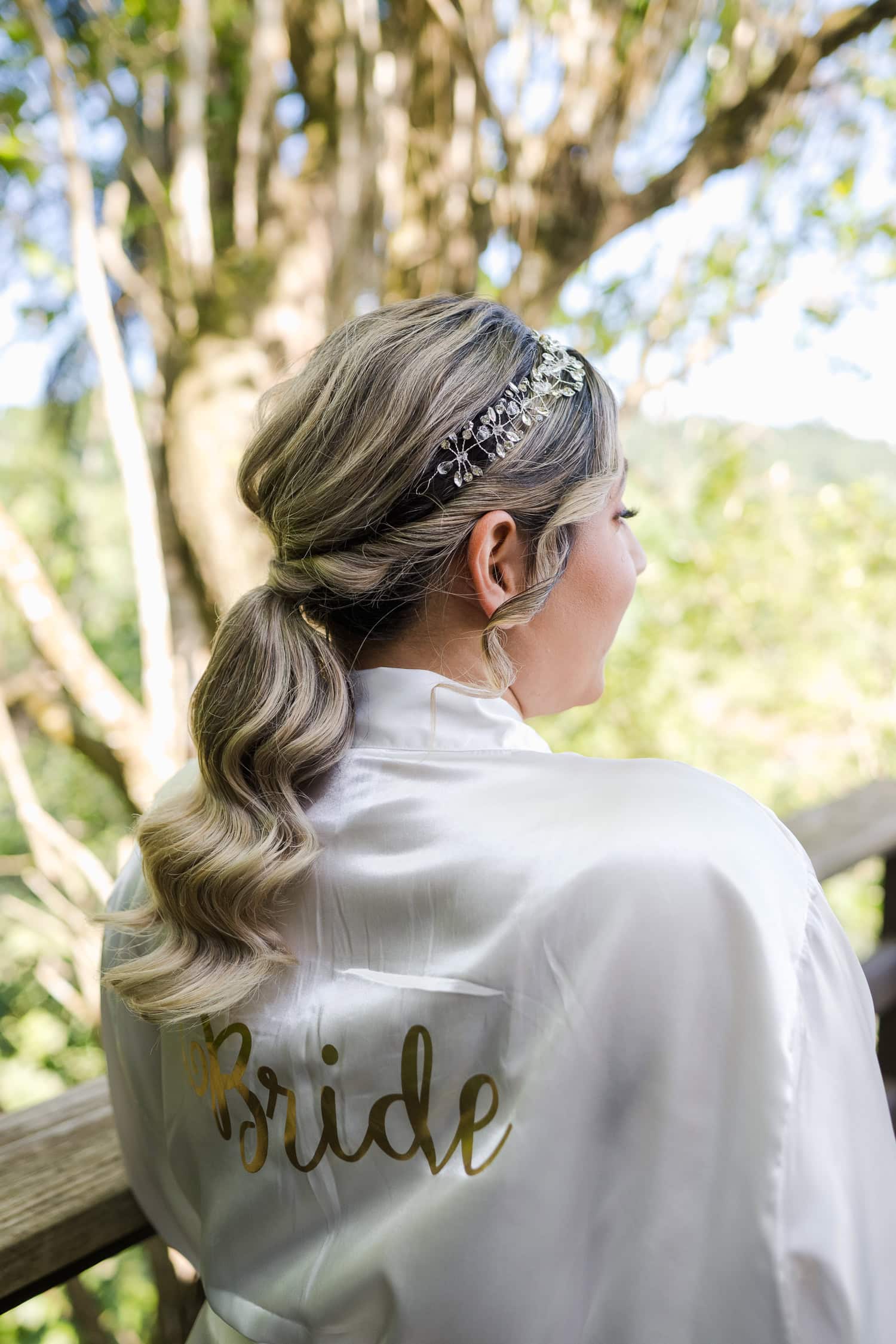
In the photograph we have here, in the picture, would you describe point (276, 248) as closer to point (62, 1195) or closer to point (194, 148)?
point (194, 148)

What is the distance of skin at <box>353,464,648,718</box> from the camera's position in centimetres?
88

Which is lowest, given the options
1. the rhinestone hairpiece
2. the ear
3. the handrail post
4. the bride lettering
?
the handrail post

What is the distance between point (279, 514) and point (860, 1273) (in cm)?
70

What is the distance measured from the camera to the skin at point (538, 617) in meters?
0.88

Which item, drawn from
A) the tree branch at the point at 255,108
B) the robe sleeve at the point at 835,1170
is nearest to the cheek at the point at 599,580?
the robe sleeve at the point at 835,1170

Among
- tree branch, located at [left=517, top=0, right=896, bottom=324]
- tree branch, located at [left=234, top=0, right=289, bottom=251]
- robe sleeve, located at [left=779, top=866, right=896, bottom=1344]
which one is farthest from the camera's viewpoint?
tree branch, located at [left=517, top=0, right=896, bottom=324]

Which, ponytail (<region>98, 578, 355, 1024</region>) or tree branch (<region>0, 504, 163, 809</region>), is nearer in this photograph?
ponytail (<region>98, 578, 355, 1024</region>)

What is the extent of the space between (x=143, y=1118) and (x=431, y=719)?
1.71ft

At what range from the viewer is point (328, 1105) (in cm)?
76

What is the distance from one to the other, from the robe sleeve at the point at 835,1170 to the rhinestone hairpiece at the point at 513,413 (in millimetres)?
A: 445

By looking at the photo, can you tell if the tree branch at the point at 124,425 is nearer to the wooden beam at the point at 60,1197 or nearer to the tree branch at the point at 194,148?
the tree branch at the point at 194,148

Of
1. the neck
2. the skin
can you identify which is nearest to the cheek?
the skin

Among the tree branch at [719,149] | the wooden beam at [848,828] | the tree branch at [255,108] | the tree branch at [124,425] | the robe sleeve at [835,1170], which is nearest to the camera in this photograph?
the robe sleeve at [835,1170]

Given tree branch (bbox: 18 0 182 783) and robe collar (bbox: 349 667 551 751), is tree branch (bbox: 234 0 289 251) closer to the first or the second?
tree branch (bbox: 18 0 182 783)
